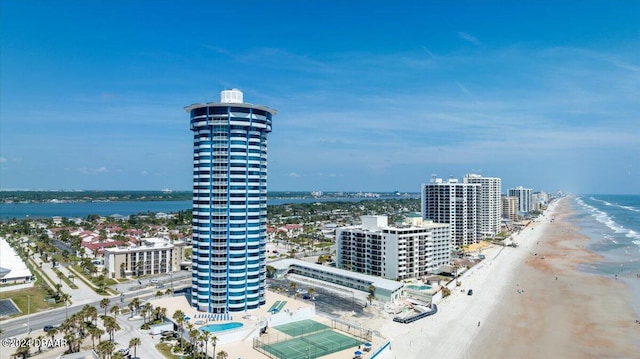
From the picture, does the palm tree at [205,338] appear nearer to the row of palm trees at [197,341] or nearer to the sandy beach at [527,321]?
the row of palm trees at [197,341]

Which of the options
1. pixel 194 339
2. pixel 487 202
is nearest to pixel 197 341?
pixel 194 339

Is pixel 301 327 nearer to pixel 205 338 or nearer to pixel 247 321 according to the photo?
pixel 247 321

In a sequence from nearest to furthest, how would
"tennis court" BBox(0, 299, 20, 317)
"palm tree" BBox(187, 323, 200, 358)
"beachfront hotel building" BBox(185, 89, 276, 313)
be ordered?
1. "palm tree" BBox(187, 323, 200, 358)
2. "beachfront hotel building" BBox(185, 89, 276, 313)
3. "tennis court" BBox(0, 299, 20, 317)

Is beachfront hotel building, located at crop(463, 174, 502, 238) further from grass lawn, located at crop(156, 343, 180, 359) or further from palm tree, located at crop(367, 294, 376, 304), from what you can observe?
grass lawn, located at crop(156, 343, 180, 359)

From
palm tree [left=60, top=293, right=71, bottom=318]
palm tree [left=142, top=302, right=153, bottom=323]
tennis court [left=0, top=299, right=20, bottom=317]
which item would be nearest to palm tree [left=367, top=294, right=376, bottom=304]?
palm tree [left=142, top=302, right=153, bottom=323]

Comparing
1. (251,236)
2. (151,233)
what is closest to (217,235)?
(251,236)
